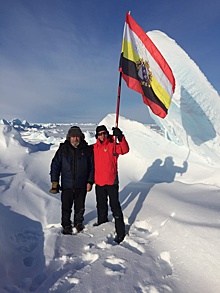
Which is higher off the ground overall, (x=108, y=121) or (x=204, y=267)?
(x=108, y=121)

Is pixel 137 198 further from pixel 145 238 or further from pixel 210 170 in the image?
pixel 210 170

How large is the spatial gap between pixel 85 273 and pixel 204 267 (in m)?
1.03

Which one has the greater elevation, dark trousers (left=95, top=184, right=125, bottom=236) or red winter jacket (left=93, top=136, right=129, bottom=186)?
red winter jacket (left=93, top=136, right=129, bottom=186)

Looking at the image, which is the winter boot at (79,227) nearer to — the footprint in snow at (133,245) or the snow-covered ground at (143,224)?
the snow-covered ground at (143,224)

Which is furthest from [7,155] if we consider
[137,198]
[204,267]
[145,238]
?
[204,267]

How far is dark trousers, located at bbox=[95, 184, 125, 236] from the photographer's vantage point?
2943 mm

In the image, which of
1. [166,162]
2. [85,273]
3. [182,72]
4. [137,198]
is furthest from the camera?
[166,162]

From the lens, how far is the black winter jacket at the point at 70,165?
3100 mm

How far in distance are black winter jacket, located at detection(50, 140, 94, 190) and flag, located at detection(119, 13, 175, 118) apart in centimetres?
116

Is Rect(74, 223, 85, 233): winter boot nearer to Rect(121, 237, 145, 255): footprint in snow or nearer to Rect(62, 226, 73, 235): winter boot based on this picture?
Rect(62, 226, 73, 235): winter boot

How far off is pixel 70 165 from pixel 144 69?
172 cm

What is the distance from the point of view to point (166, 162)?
6418mm

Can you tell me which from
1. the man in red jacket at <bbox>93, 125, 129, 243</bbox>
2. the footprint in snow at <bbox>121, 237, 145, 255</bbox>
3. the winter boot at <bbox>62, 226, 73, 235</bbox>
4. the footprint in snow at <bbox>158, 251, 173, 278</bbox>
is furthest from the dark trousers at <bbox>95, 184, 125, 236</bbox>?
the footprint in snow at <bbox>158, 251, 173, 278</bbox>

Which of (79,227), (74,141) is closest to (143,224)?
(79,227)
